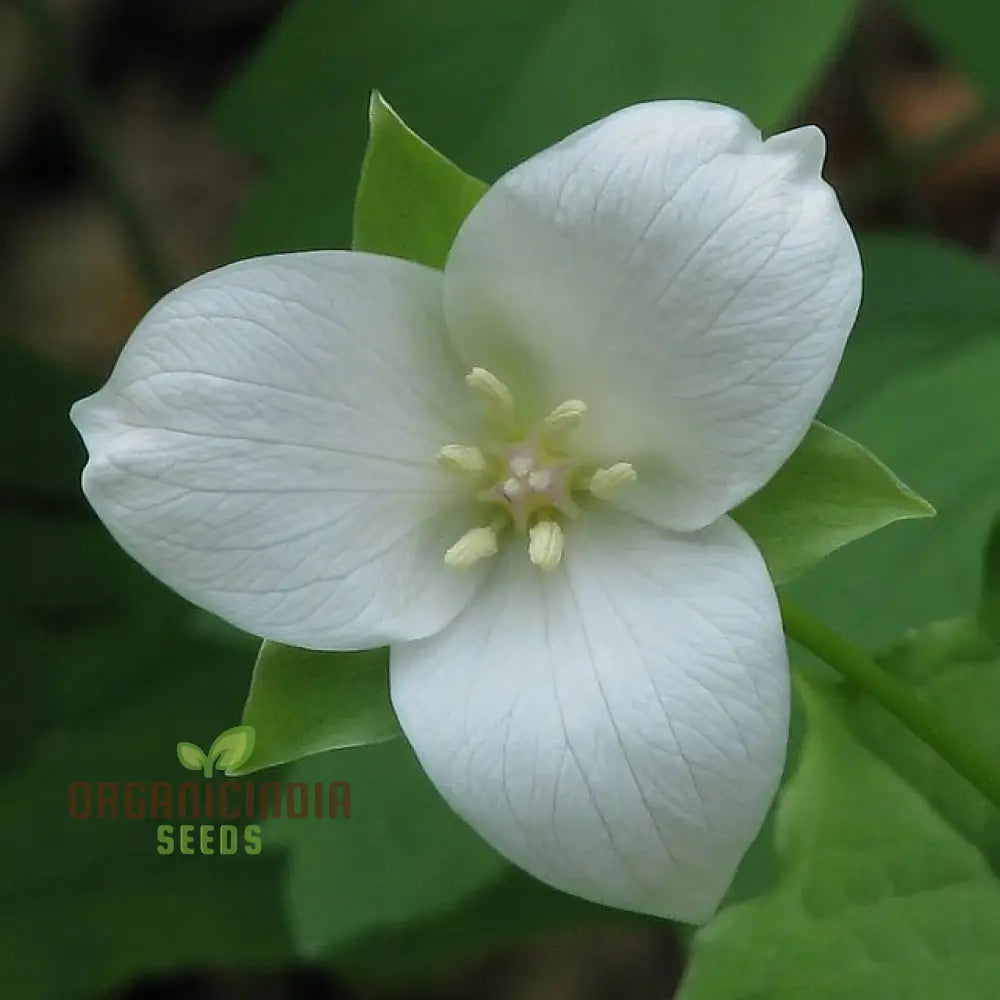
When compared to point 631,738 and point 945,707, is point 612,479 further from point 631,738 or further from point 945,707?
point 945,707

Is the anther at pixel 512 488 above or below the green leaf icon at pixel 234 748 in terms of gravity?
above

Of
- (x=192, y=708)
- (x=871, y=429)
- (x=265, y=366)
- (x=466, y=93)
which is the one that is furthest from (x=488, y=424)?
(x=192, y=708)

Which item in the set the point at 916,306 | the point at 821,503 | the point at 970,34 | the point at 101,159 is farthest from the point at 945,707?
the point at 101,159

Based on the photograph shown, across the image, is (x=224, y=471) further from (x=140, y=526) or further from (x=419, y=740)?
(x=419, y=740)

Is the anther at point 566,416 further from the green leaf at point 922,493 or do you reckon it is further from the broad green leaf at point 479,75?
the broad green leaf at point 479,75

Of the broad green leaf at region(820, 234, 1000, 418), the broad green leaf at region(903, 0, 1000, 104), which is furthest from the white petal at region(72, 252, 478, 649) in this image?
the broad green leaf at region(903, 0, 1000, 104)

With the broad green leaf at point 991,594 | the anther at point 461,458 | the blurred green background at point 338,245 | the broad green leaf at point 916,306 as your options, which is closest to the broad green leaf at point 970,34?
the blurred green background at point 338,245
